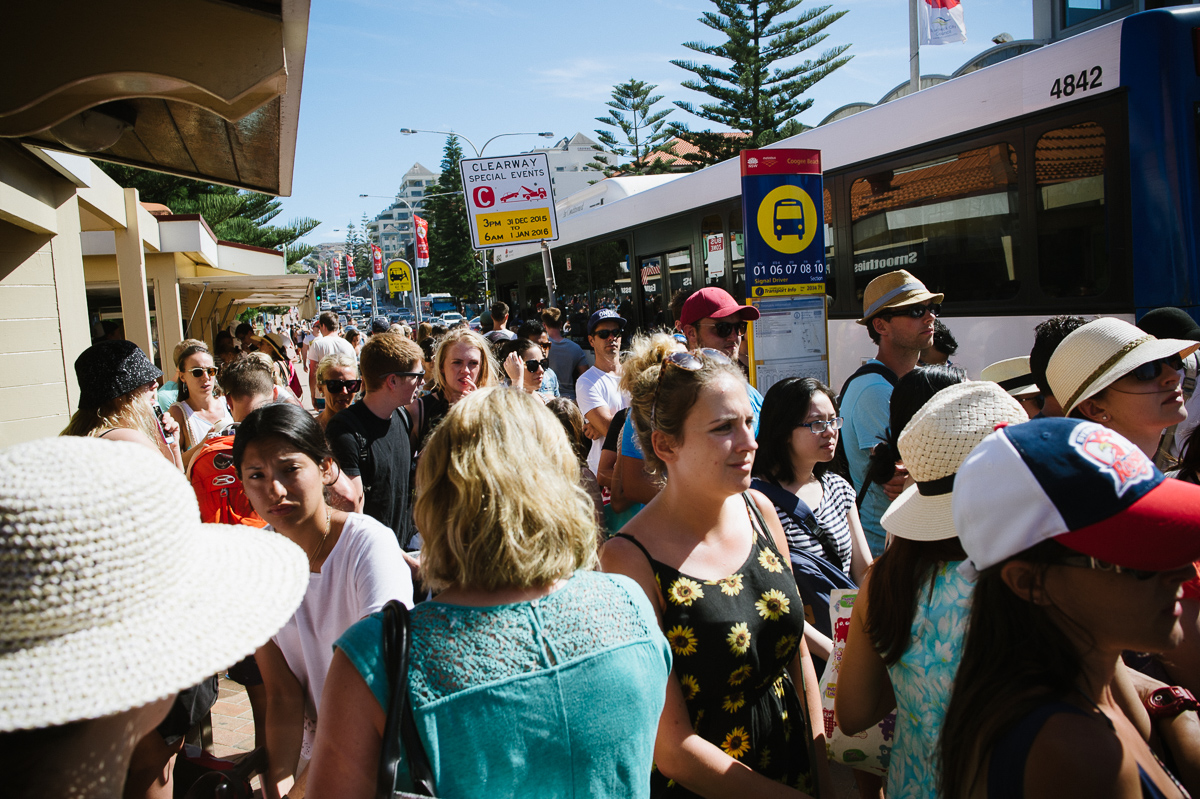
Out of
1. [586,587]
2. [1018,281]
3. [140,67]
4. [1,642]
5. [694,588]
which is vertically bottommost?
[694,588]

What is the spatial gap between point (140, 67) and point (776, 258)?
4374 millimetres

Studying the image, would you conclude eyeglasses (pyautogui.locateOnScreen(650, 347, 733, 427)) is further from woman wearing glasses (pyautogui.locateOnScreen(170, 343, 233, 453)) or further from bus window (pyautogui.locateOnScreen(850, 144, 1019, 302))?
bus window (pyautogui.locateOnScreen(850, 144, 1019, 302))

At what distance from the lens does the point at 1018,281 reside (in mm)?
6340

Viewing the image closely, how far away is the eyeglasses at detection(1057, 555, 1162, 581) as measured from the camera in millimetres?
1249

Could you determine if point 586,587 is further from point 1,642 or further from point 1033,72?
point 1033,72

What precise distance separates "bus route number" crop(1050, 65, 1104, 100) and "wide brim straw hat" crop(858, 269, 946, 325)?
108 inches

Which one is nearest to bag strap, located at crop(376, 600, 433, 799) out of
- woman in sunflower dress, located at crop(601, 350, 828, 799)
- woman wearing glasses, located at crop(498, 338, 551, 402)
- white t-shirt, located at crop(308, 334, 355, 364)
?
woman in sunflower dress, located at crop(601, 350, 828, 799)

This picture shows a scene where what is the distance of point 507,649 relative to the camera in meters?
1.36

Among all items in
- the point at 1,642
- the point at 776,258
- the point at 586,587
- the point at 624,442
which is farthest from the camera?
the point at 776,258

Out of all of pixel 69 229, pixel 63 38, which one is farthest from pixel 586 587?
pixel 69 229

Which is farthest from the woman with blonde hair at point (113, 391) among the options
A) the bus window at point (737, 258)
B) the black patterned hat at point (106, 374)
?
the bus window at point (737, 258)

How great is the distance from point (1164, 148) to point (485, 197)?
8.40 metres

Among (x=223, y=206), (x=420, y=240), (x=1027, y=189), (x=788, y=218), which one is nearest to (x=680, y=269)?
(x=788, y=218)

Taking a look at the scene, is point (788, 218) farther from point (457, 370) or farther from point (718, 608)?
point (718, 608)
